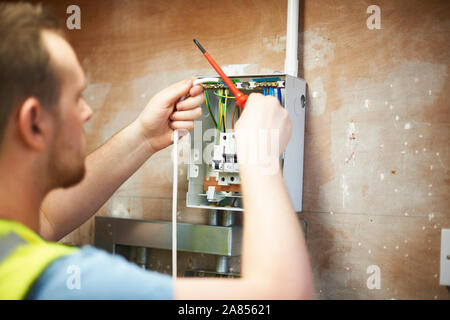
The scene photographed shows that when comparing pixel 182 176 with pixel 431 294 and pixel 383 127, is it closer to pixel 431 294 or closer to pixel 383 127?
pixel 383 127

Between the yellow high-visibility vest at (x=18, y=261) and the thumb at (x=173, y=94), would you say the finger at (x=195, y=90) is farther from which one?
the yellow high-visibility vest at (x=18, y=261)

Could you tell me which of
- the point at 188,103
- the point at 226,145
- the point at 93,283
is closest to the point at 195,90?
the point at 188,103

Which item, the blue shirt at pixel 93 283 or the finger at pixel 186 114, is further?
the finger at pixel 186 114

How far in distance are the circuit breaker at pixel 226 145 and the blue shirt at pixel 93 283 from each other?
2.17ft

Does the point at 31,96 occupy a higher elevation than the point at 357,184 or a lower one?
higher

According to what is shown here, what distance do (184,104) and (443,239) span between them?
75cm

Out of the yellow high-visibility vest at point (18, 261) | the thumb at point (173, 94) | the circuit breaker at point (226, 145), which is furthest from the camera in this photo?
the circuit breaker at point (226, 145)

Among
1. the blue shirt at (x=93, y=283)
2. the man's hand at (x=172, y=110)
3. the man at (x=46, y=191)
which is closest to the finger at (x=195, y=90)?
the man's hand at (x=172, y=110)

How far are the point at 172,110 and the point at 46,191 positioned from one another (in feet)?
1.72

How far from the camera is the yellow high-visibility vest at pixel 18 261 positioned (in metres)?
0.54

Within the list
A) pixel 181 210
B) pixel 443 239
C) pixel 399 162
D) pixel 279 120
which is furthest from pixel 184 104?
pixel 443 239

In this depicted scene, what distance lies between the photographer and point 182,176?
58.7 inches

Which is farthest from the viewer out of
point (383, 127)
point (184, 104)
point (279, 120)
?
point (383, 127)
